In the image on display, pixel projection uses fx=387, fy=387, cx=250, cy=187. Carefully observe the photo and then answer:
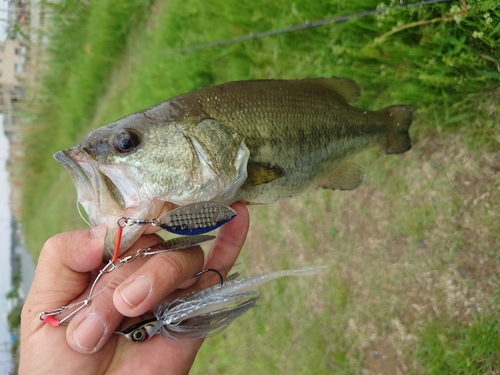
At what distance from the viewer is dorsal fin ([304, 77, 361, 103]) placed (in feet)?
5.90

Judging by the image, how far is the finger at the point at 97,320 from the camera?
1.31m

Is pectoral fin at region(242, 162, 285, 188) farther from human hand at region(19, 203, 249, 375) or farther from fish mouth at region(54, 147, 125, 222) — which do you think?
fish mouth at region(54, 147, 125, 222)

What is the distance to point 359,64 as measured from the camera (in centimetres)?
262

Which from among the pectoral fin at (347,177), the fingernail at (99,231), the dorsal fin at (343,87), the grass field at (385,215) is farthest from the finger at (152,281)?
the grass field at (385,215)

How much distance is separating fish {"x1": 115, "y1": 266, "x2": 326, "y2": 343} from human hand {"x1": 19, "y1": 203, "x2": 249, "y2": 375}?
7 centimetres

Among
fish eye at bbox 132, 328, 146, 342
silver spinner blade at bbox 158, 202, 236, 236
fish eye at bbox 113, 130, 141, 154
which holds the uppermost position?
fish eye at bbox 113, 130, 141, 154

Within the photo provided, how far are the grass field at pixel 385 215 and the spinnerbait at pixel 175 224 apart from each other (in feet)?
4.84

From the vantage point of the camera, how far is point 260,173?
153cm

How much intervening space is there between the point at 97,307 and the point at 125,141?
0.59 meters

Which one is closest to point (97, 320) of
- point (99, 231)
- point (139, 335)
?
point (139, 335)

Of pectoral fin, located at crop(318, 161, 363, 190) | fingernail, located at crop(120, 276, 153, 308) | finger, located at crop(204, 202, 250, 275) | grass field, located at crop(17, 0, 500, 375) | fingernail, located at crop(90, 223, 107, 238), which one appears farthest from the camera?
grass field, located at crop(17, 0, 500, 375)

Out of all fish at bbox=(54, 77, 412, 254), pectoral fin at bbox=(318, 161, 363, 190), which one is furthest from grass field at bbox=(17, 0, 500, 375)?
fish at bbox=(54, 77, 412, 254)

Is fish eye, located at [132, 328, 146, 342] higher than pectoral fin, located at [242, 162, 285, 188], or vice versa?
pectoral fin, located at [242, 162, 285, 188]

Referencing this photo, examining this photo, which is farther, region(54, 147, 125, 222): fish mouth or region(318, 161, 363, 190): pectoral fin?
region(318, 161, 363, 190): pectoral fin
